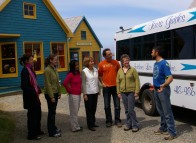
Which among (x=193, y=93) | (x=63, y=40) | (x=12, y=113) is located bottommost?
(x=12, y=113)

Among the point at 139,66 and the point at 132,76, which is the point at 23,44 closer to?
the point at 139,66

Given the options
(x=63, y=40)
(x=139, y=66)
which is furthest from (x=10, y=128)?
(x=63, y=40)

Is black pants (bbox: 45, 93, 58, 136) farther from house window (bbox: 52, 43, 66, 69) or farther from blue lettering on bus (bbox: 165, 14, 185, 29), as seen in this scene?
house window (bbox: 52, 43, 66, 69)

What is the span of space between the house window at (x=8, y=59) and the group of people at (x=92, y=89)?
10.8 meters

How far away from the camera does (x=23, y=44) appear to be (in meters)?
18.0

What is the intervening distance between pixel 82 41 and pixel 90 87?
74.4 ft

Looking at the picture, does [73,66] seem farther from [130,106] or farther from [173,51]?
[173,51]

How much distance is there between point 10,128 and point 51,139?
1.61 meters

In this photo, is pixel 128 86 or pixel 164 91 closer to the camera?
pixel 164 91

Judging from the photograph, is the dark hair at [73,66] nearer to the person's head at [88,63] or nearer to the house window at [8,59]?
the person's head at [88,63]

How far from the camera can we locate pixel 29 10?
1883cm

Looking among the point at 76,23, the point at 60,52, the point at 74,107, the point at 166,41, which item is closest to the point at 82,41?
the point at 76,23

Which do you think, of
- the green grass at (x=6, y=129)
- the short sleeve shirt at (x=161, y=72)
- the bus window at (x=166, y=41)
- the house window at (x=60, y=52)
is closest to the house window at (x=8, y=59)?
the house window at (x=60, y=52)

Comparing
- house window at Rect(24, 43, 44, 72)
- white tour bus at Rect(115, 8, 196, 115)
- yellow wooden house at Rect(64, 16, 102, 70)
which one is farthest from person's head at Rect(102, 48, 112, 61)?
yellow wooden house at Rect(64, 16, 102, 70)
